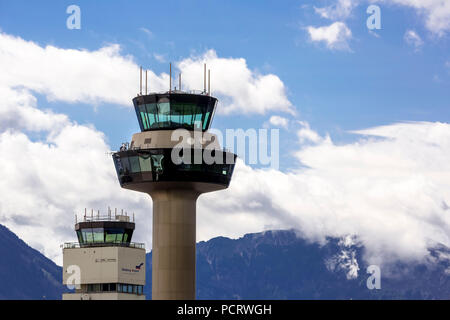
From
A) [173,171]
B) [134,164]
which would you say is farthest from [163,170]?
[134,164]

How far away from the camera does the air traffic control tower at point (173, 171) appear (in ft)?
392

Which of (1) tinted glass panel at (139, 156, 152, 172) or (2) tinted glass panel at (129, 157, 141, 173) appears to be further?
(2) tinted glass panel at (129, 157, 141, 173)

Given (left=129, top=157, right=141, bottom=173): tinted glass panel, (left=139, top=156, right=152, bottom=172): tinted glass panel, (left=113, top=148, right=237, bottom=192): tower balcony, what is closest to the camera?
(left=113, top=148, right=237, bottom=192): tower balcony

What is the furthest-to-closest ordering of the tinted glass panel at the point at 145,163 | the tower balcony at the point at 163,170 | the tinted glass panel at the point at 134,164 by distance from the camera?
the tinted glass panel at the point at 134,164 → the tinted glass panel at the point at 145,163 → the tower balcony at the point at 163,170

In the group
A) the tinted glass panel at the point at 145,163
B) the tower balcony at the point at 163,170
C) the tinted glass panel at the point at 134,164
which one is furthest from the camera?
the tinted glass panel at the point at 134,164

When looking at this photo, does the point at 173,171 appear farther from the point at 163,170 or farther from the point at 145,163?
the point at 145,163

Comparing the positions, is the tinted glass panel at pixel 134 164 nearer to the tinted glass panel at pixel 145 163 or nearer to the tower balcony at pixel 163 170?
the tower balcony at pixel 163 170

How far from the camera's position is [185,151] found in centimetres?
12081

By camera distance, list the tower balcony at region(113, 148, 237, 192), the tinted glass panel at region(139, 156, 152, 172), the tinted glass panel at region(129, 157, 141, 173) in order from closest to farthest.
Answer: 1. the tower balcony at region(113, 148, 237, 192)
2. the tinted glass panel at region(139, 156, 152, 172)
3. the tinted glass panel at region(129, 157, 141, 173)

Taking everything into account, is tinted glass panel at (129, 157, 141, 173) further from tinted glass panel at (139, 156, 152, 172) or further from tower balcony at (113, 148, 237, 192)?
tinted glass panel at (139, 156, 152, 172)

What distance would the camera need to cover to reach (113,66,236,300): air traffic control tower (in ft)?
392

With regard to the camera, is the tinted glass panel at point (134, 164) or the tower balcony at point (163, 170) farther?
the tinted glass panel at point (134, 164)
